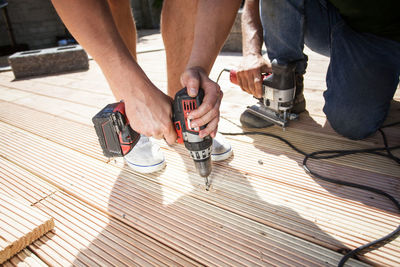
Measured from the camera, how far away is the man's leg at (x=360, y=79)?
44.6 inches

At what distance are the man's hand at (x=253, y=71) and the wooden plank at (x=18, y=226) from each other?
3.29 feet

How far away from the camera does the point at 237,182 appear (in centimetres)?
99

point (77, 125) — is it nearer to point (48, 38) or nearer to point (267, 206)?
point (267, 206)

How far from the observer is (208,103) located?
781mm

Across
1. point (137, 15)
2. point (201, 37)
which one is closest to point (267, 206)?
point (201, 37)

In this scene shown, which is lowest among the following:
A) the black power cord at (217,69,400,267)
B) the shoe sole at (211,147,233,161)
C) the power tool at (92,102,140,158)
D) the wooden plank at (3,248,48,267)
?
the wooden plank at (3,248,48,267)

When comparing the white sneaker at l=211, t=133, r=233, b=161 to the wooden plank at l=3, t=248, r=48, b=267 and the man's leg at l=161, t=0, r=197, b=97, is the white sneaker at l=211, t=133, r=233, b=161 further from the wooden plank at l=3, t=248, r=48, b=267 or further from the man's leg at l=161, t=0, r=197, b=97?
the wooden plank at l=3, t=248, r=48, b=267

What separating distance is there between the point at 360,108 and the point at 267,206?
2.40 ft

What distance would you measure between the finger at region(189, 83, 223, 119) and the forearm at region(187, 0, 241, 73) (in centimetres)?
13

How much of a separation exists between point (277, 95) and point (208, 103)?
1.89 feet

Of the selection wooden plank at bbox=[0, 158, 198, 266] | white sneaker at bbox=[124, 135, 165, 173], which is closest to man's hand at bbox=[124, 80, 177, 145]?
white sneaker at bbox=[124, 135, 165, 173]

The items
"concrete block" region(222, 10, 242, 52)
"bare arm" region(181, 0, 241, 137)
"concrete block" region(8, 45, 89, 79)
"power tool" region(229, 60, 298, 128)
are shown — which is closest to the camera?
"bare arm" region(181, 0, 241, 137)

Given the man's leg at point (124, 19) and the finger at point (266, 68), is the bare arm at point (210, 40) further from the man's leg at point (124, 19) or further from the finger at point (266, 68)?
the man's leg at point (124, 19)

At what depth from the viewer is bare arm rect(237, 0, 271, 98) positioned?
3.99ft
